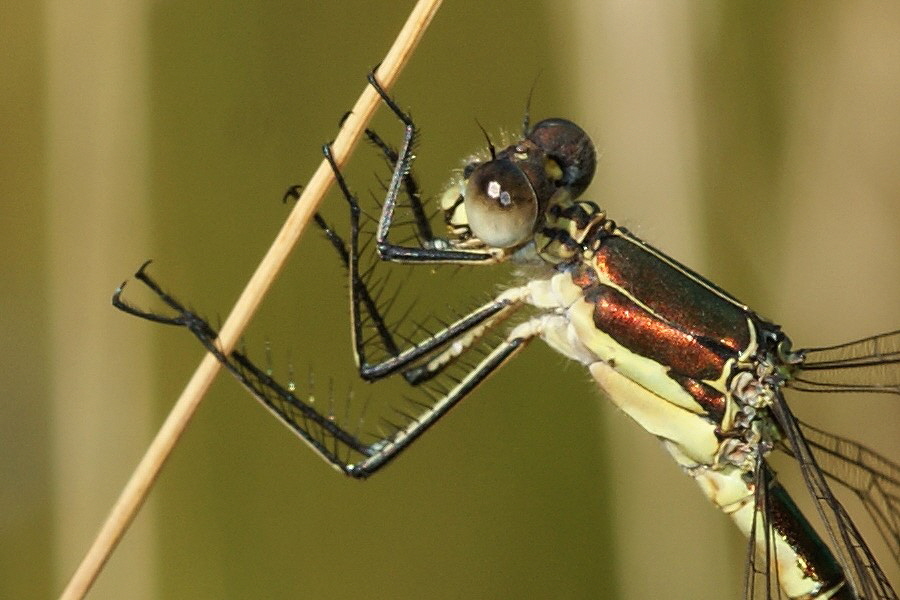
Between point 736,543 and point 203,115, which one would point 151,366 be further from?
point 736,543

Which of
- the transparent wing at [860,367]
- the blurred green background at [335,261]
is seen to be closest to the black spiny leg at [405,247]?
the transparent wing at [860,367]

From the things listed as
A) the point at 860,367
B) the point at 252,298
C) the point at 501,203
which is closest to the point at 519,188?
the point at 501,203

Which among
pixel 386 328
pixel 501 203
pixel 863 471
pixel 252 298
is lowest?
pixel 252 298

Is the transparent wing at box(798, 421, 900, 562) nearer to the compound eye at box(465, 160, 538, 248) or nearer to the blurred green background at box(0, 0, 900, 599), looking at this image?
the compound eye at box(465, 160, 538, 248)

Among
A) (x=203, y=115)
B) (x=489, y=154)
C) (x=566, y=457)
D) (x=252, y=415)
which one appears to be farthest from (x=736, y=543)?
(x=203, y=115)

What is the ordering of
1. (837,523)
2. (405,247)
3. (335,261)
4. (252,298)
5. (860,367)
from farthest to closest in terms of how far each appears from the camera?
(335,261)
(860,367)
(837,523)
(405,247)
(252,298)

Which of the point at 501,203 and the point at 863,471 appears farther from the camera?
the point at 863,471

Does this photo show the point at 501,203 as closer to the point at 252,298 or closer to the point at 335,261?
the point at 252,298
